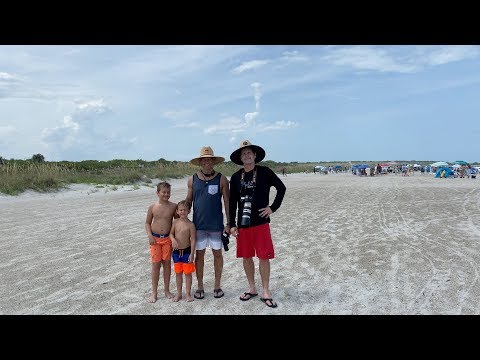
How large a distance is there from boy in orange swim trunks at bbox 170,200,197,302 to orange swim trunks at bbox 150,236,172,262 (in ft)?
0.32

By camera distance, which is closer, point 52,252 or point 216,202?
point 216,202

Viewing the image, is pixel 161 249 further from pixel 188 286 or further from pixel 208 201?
pixel 208 201

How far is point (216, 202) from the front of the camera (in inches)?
181

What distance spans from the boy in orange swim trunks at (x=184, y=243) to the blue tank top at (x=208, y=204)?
121 millimetres

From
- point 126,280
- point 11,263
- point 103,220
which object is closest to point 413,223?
point 126,280

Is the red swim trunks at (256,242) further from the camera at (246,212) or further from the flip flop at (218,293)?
the flip flop at (218,293)

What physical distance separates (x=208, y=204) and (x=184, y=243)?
58 centimetres

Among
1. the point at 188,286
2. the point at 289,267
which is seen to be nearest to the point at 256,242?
the point at 188,286

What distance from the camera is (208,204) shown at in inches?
179

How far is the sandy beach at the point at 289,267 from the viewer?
4.55 metres

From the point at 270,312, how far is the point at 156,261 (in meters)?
1.56

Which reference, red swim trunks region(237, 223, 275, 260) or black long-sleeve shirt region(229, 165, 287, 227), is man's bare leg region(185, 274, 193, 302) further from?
black long-sleeve shirt region(229, 165, 287, 227)

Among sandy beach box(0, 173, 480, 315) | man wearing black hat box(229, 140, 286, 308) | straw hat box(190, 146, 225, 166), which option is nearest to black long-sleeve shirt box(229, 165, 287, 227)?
man wearing black hat box(229, 140, 286, 308)
